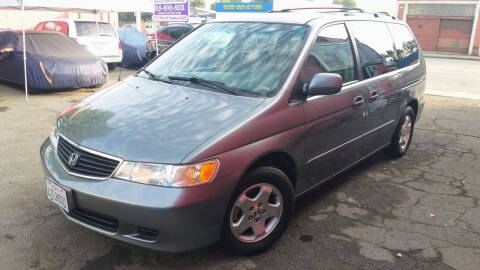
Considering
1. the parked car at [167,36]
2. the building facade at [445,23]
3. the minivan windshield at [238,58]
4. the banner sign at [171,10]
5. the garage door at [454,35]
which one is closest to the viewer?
the minivan windshield at [238,58]

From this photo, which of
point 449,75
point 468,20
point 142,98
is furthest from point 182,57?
point 468,20

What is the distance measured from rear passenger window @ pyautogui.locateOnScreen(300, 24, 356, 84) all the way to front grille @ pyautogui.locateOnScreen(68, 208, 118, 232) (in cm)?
170

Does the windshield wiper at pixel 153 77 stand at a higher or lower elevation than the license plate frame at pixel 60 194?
higher

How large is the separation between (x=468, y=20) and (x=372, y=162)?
32445 mm

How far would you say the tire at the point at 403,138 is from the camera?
4.83 meters

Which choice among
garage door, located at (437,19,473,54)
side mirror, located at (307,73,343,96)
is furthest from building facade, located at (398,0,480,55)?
side mirror, located at (307,73,343,96)

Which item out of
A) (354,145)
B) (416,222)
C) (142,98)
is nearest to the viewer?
(142,98)

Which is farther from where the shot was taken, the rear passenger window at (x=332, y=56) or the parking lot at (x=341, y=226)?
the rear passenger window at (x=332, y=56)

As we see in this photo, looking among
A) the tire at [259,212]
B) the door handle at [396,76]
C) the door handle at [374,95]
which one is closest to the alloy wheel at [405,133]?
the door handle at [396,76]

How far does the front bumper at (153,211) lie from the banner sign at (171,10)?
868 cm

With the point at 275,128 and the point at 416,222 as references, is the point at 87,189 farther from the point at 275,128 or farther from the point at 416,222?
the point at 416,222

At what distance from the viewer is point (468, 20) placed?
3159 centimetres

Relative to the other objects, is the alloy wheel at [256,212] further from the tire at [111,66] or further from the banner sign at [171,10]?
the tire at [111,66]

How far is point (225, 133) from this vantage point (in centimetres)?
256
